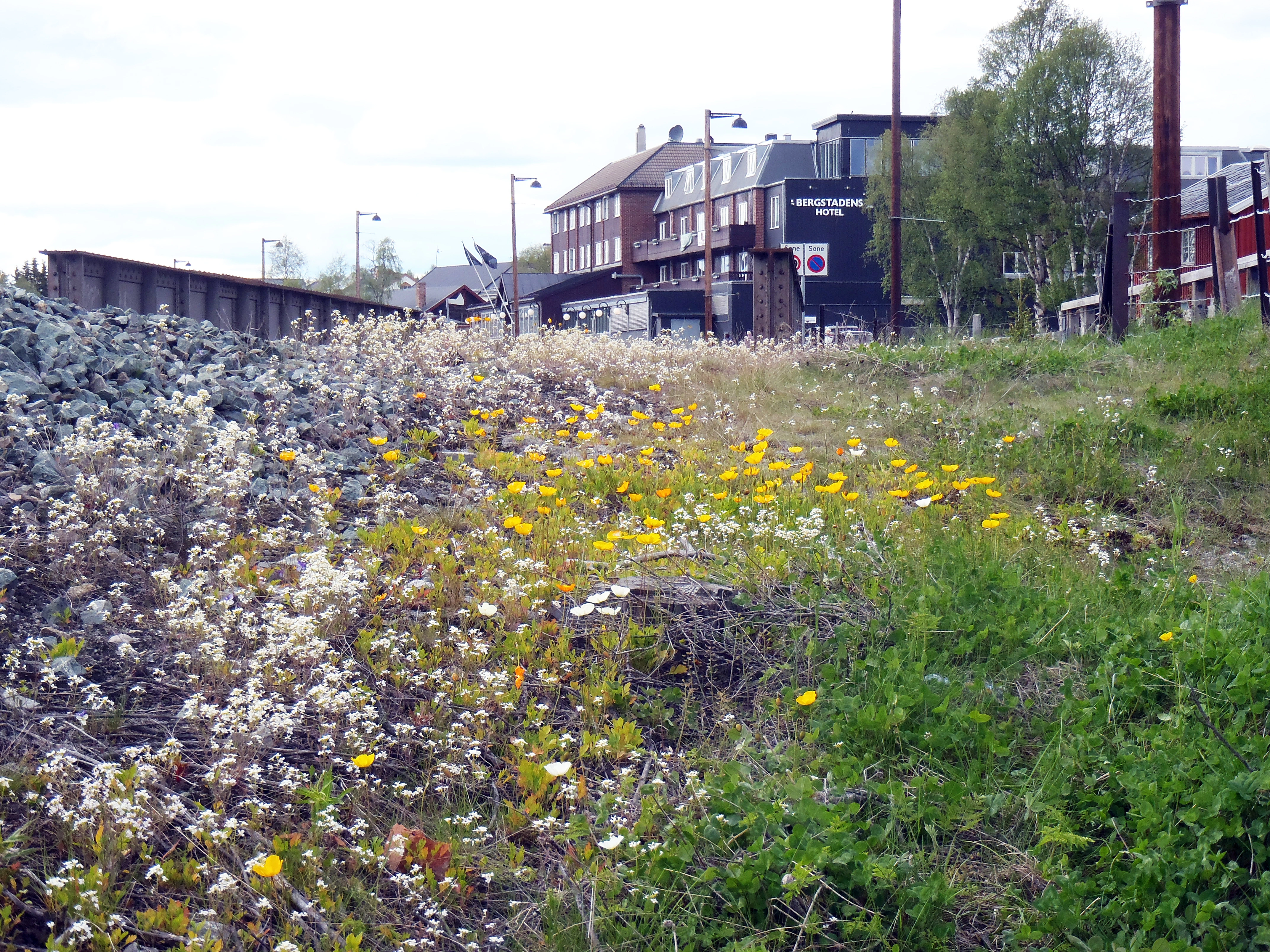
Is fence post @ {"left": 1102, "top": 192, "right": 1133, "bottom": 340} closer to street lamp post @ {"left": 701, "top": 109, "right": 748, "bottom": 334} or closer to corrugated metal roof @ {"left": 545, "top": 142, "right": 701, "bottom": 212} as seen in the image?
street lamp post @ {"left": 701, "top": 109, "right": 748, "bottom": 334}

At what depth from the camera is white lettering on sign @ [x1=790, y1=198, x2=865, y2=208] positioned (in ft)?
169

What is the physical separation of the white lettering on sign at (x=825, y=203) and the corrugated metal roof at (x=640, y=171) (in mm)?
20415

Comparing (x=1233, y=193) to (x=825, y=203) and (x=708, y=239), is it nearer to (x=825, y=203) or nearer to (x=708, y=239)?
(x=708, y=239)

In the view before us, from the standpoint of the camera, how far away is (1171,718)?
3.32m

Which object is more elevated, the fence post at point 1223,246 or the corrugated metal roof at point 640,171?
the corrugated metal roof at point 640,171

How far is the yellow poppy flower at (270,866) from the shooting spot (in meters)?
2.62

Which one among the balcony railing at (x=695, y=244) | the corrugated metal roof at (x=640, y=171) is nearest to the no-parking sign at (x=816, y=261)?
the balcony railing at (x=695, y=244)

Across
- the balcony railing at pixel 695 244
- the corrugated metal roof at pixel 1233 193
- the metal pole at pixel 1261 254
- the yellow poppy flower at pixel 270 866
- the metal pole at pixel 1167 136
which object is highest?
the balcony railing at pixel 695 244

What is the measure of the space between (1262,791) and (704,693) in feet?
6.07

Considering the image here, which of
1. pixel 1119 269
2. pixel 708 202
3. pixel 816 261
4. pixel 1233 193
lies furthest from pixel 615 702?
pixel 816 261

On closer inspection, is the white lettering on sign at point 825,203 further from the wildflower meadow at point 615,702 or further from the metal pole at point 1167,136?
the wildflower meadow at point 615,702

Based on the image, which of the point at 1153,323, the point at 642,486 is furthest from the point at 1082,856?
the point at 1153,323

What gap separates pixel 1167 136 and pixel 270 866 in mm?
16605

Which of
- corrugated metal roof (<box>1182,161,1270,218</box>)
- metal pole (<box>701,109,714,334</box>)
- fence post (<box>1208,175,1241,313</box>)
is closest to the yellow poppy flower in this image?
fence post (<box>1208,175,1241,313</box>)
